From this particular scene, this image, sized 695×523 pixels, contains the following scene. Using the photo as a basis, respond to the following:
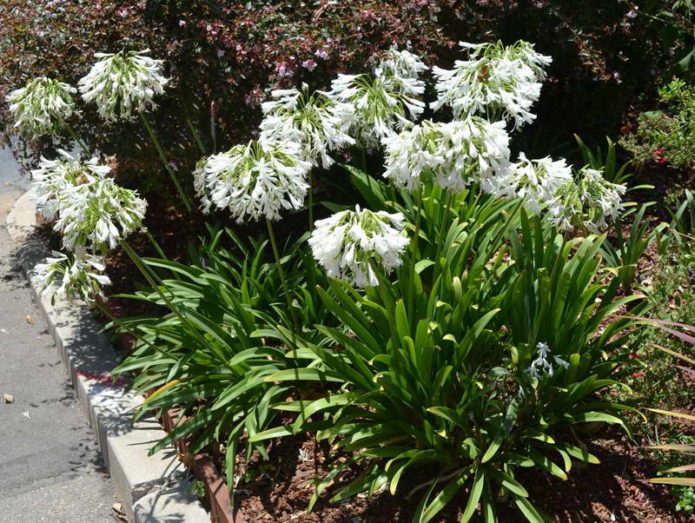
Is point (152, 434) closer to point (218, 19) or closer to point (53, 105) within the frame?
point (53, 105)

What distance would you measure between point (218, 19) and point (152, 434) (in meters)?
2.61

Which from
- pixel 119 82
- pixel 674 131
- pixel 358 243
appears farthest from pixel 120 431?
pixel 674 131

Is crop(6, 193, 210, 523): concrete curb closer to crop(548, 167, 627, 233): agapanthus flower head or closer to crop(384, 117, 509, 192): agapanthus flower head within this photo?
crop(384, 117, 509, 192): agapanthus flower head

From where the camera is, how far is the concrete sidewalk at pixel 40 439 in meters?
4.36

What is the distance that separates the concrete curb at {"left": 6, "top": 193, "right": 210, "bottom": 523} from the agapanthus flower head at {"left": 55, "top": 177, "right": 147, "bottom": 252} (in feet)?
3.99

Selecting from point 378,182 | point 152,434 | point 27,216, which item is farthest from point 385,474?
point 27,216

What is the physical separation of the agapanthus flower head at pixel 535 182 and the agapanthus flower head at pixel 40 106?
2.31 m

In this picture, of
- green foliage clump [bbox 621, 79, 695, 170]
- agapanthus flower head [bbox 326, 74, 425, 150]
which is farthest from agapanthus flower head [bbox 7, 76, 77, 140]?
green foliage clump [bbox 621, 79, 695, 170]

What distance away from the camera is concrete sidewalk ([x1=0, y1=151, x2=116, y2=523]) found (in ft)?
14.3

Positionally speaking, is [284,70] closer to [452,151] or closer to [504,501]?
[452,151]

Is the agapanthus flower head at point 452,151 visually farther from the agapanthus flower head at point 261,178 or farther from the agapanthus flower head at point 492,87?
the agapanthus flower head at point 261,178

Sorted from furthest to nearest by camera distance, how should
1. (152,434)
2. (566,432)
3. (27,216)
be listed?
1. (27,216)
2. (152,434)
3. (566,432)

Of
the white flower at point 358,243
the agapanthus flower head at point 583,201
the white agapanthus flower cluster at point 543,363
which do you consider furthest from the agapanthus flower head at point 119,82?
the white agapanthus flower cluster at point 543,363

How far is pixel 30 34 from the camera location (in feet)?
17.5
